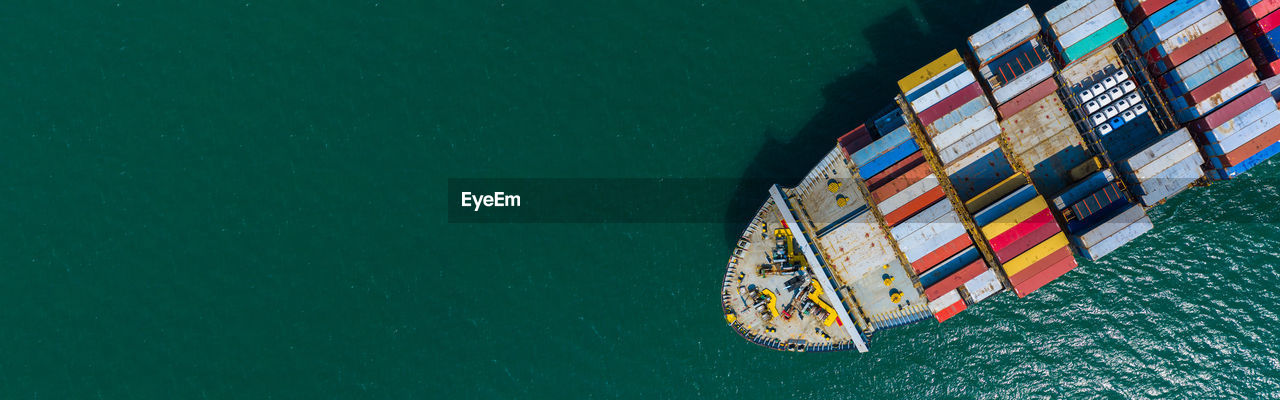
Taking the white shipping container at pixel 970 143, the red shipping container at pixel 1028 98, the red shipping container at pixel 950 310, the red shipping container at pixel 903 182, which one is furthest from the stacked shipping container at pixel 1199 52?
the red shipping container at pixel 950 310

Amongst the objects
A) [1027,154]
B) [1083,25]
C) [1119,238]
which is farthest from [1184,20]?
[1119,238]

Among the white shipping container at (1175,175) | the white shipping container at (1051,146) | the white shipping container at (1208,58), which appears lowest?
the white shipping container at (1175,175)

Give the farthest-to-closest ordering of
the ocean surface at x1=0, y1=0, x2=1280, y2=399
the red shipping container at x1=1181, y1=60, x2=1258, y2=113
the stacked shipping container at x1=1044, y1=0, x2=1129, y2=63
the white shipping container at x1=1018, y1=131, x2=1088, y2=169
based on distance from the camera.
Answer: the ocean surface at x1=0, y1=0, x2=1280, y2=399, the white shipping container at x1=1018, y1=131, x2=1088, y2=169, the stacked shipping container at x1=1044, y1=0, x2=1129, y2=63, the red shipping container at x1=1181, y1=60, x2=1258, y2=113

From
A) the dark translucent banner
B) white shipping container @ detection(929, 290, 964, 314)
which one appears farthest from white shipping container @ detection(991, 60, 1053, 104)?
the dark translucent banner

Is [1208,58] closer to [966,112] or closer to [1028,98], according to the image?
[1028,98]

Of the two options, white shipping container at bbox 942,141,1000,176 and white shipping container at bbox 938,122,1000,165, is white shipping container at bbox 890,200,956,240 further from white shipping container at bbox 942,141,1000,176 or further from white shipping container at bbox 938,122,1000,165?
white shipping container at bbox 938,122,1000,165

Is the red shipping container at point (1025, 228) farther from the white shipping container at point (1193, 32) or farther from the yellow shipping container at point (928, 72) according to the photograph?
the white shipping container at point (1193, 32)

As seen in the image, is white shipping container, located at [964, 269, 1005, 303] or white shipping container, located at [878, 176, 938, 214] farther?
white shipping container, located at [878, 176, 938, 214]
